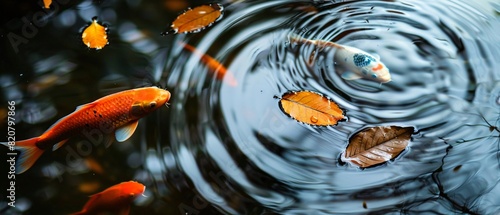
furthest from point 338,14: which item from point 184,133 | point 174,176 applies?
point 174,176

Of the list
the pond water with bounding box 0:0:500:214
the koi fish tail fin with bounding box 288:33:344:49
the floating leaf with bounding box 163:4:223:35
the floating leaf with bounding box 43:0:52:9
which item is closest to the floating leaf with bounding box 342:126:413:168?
the pond water with bounding box 0:0:500:214

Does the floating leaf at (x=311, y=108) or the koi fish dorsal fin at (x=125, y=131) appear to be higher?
the floating leaf at (x=311, y=108)

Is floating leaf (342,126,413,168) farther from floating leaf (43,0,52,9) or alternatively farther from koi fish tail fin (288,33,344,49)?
Answer: floating leaf (43,0,52,9)

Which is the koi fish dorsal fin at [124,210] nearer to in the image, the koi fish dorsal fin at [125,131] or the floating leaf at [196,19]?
the koi fish dorsal fin at [125,131]

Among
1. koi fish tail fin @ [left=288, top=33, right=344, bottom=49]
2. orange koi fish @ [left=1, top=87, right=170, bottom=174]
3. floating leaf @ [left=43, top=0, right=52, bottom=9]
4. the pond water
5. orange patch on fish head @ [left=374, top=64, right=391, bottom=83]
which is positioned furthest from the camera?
floating leaf @ [left=43, top=0, right=52, bottom=9]

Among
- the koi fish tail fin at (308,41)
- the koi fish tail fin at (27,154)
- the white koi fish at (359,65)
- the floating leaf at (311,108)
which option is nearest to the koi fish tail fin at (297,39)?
the koi fish tail fin at (308,41)

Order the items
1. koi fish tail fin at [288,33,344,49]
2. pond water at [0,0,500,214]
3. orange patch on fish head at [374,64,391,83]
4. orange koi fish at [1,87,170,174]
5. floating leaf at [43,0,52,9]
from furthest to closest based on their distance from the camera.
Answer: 1. floating leaf at [43,0,52,9]
2. koi fish tail fin at [288,33,344,49]
3. orange patch on fish head at [374,64,391,83]
4. orange koi fish at [1,87,170,174]
5. pond water at [0,0,500,214]

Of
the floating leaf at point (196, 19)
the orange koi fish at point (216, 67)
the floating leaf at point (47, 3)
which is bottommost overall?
the floating leaf at point (47, 3)

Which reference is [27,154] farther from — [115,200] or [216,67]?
[216,67]
